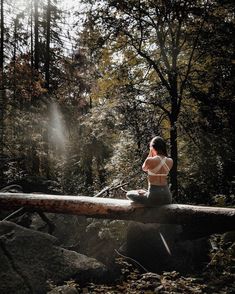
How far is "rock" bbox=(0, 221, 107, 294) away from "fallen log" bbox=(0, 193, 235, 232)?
0.81 m

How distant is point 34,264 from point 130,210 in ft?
7.72

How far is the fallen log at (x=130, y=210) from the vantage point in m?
5.97

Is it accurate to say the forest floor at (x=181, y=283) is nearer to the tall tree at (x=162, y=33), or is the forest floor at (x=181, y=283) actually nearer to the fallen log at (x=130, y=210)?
the fallen log at (x=130, y=210)

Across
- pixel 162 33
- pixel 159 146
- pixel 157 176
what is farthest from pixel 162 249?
pixel 162 33

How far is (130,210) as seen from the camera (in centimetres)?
632

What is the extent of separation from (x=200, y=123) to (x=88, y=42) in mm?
4693

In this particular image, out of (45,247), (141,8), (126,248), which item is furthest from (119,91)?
(45,247)

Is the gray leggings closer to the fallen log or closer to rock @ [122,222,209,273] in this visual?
the fallen log

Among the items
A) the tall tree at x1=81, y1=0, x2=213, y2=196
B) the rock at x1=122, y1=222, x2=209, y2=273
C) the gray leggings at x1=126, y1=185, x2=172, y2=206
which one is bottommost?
the rock at x1=122, y1=222, x2=209, y2=273

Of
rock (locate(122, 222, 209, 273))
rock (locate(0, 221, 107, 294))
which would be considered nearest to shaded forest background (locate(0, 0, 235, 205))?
rock (locate(122, 222, 209, 273))

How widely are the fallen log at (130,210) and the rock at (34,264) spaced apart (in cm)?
81

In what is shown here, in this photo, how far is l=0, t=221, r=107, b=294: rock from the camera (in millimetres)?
6418

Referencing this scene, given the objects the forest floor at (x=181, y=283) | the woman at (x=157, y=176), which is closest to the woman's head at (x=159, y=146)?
the woman at (x=157, y=176)

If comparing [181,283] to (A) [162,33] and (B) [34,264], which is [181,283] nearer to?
(B) [34,264]
